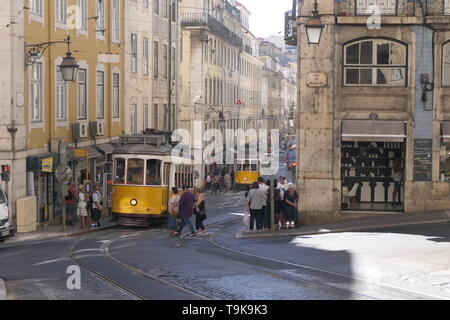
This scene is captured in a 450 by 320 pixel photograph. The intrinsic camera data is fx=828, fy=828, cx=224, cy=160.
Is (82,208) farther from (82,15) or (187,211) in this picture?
(82,15)

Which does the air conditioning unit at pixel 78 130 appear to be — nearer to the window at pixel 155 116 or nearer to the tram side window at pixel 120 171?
the tram side window at pixel 120 171

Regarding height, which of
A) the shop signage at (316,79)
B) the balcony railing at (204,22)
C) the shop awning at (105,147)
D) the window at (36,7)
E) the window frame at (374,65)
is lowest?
the shop awning at (105,147)

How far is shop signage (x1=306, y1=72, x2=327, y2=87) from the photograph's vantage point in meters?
24.0

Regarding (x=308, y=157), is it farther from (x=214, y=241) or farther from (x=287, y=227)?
(x=214, y=241)

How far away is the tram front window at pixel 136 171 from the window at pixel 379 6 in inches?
327

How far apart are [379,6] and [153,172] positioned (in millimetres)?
8682

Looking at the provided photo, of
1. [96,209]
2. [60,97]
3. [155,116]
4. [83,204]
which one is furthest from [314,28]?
[155,116]

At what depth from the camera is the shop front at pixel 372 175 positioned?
24703 millimetres

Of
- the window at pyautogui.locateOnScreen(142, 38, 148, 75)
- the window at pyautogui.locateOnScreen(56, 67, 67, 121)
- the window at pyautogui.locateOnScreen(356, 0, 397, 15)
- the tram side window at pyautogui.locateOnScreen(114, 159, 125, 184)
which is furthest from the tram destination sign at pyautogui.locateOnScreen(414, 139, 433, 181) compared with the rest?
the window at pyautogui.locateOnScreen(142, 38, 148, 75)

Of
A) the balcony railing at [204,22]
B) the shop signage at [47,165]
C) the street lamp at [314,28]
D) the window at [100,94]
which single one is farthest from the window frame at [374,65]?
the balcony railing at [204,22]

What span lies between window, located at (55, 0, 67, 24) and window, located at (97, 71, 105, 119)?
18.5 ft

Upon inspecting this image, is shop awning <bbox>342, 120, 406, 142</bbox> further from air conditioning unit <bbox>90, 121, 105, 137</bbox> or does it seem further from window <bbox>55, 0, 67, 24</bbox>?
air conditioning unit <bbox>90, 121, 105, 137</bbox>
